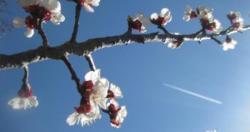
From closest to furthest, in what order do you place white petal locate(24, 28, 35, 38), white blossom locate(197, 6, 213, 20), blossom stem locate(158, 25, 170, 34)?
white petal locate(24, 28, 35, 38) → blossom stem locate(158, 25, 170, 34) → white blossom locate(197, 6, 213, 20)

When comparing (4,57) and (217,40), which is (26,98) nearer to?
(4,57)

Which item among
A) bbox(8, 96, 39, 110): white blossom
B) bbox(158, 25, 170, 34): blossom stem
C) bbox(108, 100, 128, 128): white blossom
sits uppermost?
bbox(158, 25, 170, 34): blossom stem

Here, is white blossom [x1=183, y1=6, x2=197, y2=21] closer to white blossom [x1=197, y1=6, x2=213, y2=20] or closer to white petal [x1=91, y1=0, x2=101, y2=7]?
white blossom [x1=197, y1=6, x2=213, y2=20]

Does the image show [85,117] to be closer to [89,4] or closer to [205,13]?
[89,4]

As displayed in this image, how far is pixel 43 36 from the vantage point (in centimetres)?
480

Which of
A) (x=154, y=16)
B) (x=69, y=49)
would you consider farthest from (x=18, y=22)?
(x=154, y=16)

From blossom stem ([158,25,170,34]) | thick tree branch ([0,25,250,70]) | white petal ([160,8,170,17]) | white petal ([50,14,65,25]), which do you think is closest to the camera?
thick tree branch ([0,25,250,70])

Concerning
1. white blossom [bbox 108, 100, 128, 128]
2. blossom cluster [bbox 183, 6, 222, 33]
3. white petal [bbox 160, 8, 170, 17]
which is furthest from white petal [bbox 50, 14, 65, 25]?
blossom cluster [bbox 183, 6, 222, 33]

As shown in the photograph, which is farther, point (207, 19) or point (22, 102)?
point (207, 19)

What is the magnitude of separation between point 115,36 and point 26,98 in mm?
1300

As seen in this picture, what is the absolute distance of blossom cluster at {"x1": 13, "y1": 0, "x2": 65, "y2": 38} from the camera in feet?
16.0

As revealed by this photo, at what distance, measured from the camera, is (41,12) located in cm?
493

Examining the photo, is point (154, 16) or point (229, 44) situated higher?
point (154, 16)

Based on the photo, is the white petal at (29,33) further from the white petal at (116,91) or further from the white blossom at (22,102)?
the white petal at (116,91)
